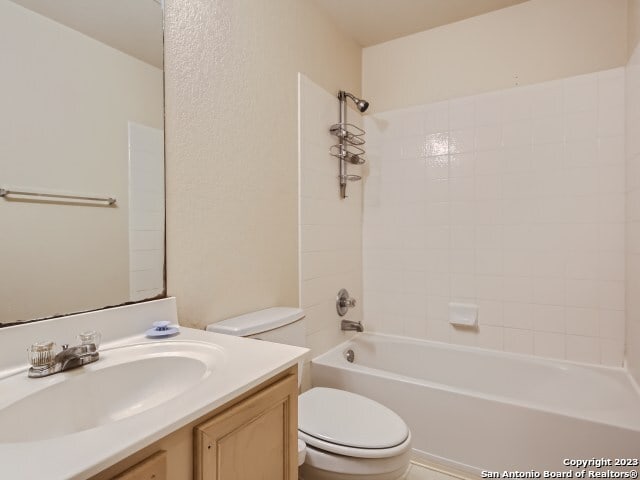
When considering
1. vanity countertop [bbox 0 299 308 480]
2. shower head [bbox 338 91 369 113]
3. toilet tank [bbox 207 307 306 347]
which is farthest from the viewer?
shower head [bbox 338 91 369 113]

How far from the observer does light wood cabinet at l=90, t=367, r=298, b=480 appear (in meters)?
0.59

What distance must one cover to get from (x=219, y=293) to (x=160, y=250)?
32cm

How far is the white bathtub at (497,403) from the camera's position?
1.42 meters

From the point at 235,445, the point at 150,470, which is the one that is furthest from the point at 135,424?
the point at 235,445

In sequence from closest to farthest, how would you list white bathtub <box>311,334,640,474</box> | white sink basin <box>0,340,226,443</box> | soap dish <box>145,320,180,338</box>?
white sink basin <box>0,340,226,443</box> → soap dish <box>145,320,180,338</box> → white bathtub <box>311,334,640,474</box>

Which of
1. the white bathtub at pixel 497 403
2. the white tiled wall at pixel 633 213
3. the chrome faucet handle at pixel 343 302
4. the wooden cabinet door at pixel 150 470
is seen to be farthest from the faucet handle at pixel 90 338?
the white tiled wall at pixel 633 213

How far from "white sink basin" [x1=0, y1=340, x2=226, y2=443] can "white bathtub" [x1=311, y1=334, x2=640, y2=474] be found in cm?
112

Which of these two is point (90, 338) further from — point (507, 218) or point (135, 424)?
point (507, 218)

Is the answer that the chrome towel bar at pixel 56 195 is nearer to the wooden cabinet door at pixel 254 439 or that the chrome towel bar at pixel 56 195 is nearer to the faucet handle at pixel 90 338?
the faucet handle at pixel 90 338

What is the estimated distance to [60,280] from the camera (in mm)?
939

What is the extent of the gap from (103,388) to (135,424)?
1.17 ft

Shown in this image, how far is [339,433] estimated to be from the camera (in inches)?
50.7

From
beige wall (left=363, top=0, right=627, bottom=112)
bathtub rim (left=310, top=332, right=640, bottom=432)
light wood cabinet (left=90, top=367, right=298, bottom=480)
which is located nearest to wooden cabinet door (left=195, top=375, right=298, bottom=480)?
light wood cabinet (left=90, top=367, right=298, bottom=480)

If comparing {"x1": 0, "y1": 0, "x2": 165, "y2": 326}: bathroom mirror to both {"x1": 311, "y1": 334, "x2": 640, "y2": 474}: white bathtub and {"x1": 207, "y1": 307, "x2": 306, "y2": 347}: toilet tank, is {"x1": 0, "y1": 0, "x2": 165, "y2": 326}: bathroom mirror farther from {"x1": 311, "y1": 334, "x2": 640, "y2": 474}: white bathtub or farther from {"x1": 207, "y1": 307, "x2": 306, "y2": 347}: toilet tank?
{"x1": 311, "y1": 334, "x2": 640, "y2": 474}: white bathtub
